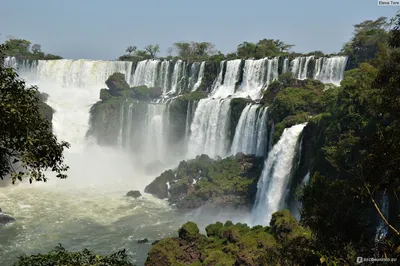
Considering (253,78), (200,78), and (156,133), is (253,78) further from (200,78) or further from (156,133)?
(156,133)

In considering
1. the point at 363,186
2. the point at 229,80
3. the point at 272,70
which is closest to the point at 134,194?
the point at 229,80

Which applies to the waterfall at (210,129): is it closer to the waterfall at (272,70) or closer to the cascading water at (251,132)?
the cascading water at (251,132)

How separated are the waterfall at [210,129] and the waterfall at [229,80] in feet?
20.2

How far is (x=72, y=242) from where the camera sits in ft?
71.0

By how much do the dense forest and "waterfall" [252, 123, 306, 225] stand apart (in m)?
1.55

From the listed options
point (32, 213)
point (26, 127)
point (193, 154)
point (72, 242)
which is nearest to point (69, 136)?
point (193, 154)

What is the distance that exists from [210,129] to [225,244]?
18.9 metres

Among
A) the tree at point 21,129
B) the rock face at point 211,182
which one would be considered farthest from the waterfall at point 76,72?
the tree at point 21,129

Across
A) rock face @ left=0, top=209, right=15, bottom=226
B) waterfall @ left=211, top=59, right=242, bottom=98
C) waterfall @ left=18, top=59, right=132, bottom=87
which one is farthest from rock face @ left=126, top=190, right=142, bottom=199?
waterfall @ left=18, top=59, right=132, bottom=87

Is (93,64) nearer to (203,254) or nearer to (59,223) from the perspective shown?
(59,223)

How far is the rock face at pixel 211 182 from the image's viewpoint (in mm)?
28359

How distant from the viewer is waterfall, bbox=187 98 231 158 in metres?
35.6

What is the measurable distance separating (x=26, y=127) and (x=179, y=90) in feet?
143

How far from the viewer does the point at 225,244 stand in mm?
18594
